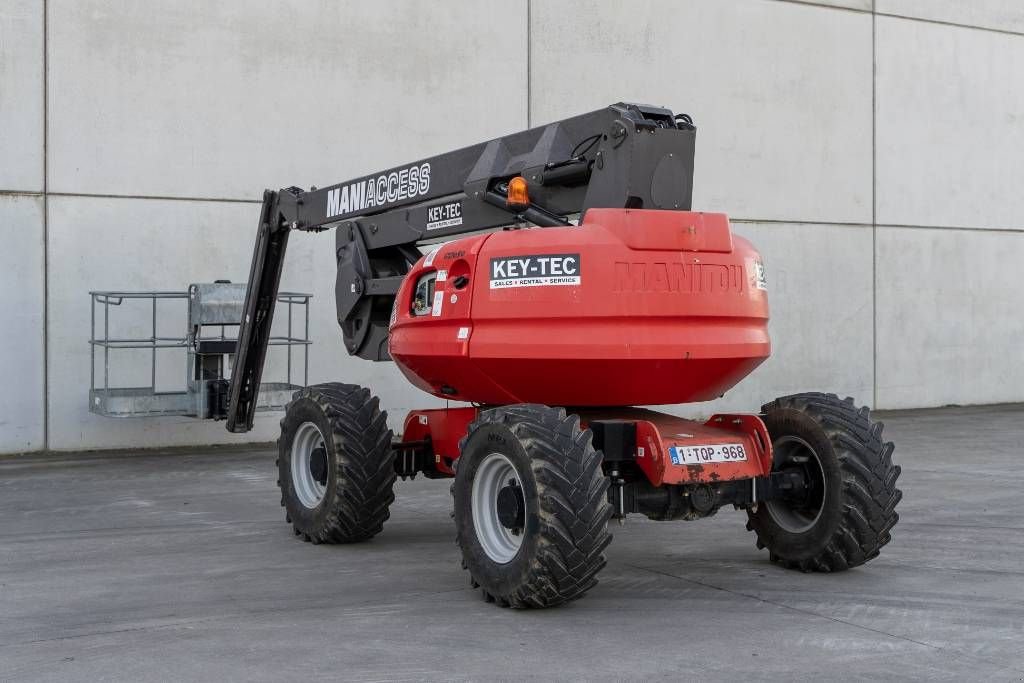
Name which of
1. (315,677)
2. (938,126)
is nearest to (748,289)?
(315,677)

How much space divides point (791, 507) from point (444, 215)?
2.77 meters

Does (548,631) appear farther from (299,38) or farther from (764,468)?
(299,38)

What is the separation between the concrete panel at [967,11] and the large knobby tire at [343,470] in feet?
41.1

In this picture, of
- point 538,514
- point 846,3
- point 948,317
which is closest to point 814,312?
point 948,317

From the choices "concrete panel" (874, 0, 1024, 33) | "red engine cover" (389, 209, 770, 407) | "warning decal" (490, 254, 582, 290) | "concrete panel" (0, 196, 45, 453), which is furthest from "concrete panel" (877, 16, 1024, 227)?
"warning decal" (490, 254, 582, 290)

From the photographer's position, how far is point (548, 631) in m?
5.50

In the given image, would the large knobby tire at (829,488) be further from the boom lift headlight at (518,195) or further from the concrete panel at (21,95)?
the concrete panel at (21,95)

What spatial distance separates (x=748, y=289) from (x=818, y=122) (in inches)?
442

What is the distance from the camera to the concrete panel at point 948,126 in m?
17.5

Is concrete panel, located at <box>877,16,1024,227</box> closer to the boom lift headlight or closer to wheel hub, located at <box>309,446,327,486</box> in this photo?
wheel hub, located at <box>309,446,327,486</box>

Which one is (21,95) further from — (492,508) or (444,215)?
(492,508)

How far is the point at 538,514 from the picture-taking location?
559cm

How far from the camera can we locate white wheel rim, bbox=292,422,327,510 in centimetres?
805

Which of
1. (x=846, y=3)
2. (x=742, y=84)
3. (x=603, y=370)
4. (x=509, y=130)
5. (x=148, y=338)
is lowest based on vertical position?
(x=603, y=370)
